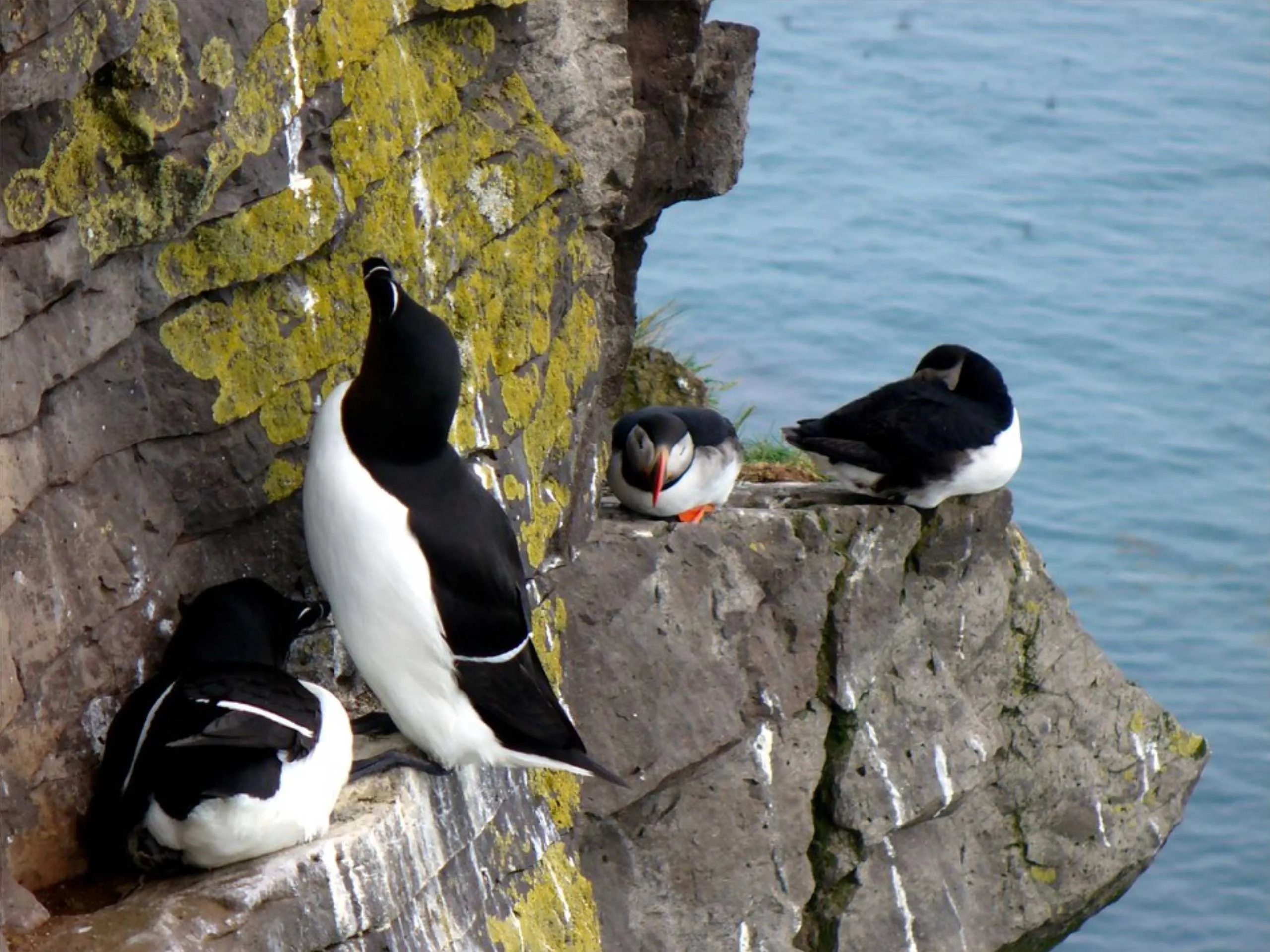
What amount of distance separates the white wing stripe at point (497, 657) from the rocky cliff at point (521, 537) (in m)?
0.27

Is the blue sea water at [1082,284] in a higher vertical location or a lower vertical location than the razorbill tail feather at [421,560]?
lower

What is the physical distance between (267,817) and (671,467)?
8.55 ft

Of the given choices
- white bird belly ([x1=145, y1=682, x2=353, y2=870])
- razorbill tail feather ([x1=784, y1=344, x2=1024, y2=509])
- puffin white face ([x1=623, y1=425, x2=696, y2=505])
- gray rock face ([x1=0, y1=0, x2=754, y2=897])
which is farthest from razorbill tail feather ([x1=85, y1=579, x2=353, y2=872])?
razorbill tail feather ([x1=784, y1=344, x2=1024, y2=509])

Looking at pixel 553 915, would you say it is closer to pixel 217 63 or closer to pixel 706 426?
pixel 706 426

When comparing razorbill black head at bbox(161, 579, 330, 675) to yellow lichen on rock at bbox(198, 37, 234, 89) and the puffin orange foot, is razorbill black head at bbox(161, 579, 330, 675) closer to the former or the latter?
yellow lichen on rock at bbox(198, 37, 234, 89)

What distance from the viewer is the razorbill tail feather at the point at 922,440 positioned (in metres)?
5.89

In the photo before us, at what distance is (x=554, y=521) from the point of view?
475 centimetres

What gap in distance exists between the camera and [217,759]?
3086 mm

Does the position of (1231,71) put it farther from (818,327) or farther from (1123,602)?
(1123,602)

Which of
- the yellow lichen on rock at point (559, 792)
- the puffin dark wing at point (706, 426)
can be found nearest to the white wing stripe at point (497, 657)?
the yellow lichen on rock at point (559, 792)

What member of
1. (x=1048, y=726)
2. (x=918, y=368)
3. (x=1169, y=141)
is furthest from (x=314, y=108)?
(x=1169, y=141)

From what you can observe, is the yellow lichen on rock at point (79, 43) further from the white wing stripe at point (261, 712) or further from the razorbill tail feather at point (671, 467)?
the razorbill tail feather at point (671, 467)

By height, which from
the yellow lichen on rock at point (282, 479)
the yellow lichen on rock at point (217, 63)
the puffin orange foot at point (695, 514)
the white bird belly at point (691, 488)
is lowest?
the puffin orange foot at point (695, 514)

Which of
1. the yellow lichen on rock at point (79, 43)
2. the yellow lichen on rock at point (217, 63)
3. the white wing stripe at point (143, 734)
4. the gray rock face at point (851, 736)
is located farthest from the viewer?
the gray rock face at point (851, 736)
